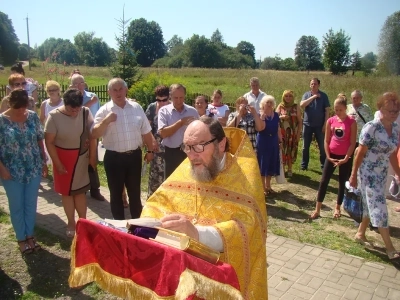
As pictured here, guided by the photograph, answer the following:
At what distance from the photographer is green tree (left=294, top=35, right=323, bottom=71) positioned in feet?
213

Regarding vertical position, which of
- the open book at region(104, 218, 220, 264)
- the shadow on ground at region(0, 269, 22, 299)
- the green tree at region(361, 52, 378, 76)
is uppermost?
the green tree at region(361, 52, 378, 76)

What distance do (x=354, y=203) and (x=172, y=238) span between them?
4.15m

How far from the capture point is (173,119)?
199 inches

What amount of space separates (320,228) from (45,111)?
15.5 ft

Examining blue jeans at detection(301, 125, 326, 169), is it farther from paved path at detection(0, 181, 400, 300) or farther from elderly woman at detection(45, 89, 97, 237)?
elderly woman at detection(45, 89, 97, 237)

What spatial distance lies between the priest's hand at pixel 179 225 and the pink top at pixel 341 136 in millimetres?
4212

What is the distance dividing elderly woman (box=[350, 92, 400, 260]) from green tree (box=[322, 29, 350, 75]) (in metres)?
32.5

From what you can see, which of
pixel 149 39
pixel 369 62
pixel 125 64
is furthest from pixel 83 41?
pixel 125 64

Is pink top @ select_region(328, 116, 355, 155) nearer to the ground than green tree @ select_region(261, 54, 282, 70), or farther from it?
nearer to the ground

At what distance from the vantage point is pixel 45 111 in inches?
249

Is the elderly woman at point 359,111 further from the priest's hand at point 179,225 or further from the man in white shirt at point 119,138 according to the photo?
the priest's hand at point 179,225

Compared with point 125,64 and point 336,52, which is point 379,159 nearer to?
point 125,64

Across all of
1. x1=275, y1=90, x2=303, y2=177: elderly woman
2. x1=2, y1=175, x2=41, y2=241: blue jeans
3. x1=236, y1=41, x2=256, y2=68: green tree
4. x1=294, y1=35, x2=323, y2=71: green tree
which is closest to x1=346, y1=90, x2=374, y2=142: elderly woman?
x1=275, y1=90, x2=303, y2=177: elderly woman

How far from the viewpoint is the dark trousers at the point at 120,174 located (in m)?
4.51
